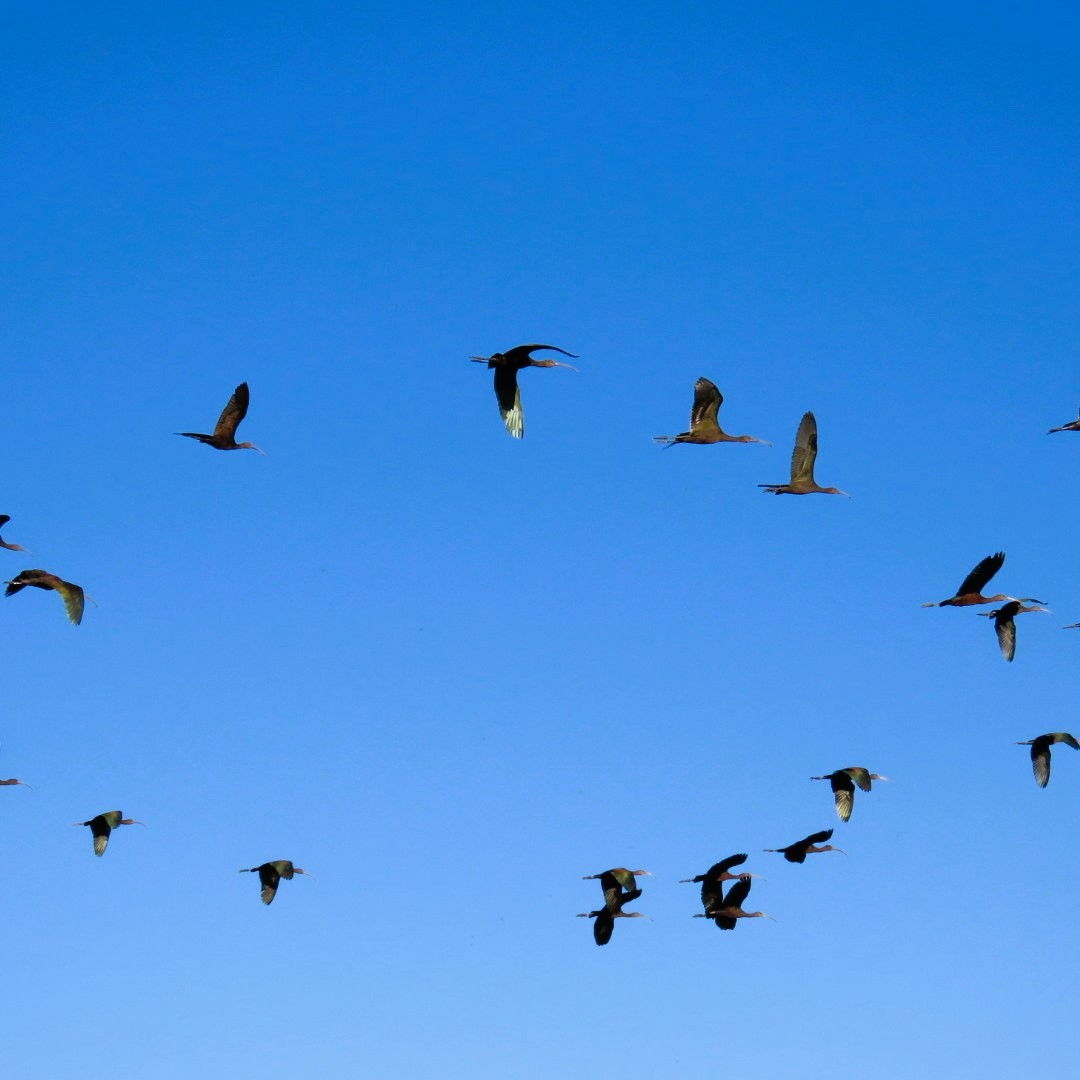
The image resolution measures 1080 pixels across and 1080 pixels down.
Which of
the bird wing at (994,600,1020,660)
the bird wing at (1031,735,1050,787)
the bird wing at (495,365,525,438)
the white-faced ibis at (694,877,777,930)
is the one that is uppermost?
the bird wing at (495,365,525,438)

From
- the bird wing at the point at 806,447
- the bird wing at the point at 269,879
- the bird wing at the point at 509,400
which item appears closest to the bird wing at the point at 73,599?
the bird wing at the point at 269,879

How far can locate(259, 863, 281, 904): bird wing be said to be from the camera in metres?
62.1

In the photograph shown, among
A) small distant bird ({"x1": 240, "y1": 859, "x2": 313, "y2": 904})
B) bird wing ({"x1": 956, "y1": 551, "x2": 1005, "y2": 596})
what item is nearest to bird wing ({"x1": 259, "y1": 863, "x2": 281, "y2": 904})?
small distant bird ({"x1": 240, "y1": 859, "x2": 313, "y2": 904})

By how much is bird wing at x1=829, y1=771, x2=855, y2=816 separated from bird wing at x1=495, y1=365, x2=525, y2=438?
14432 mm

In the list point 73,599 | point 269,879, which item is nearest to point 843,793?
point 269,879

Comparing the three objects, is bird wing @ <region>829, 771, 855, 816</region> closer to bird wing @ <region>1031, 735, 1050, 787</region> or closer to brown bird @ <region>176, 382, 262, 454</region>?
bird wing @ <region>1031, 735, 1050, 787</region>

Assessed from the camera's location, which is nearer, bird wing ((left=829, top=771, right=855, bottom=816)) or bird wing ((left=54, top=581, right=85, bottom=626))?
bird wing ((left=54, top=581, right=85, bottom=626))

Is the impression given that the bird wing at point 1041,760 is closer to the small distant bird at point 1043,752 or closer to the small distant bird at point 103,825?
the small distant bird at point 1043,752

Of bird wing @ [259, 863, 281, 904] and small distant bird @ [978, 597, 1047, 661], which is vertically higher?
small distant bird @ [978, 597, 1047, 661]

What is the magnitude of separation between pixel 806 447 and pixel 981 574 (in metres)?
5.26

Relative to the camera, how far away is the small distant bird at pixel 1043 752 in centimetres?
6147

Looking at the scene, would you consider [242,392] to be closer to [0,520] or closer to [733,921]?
[0,520]

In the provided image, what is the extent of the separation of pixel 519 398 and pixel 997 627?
14704 mm

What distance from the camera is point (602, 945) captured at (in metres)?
61.2
